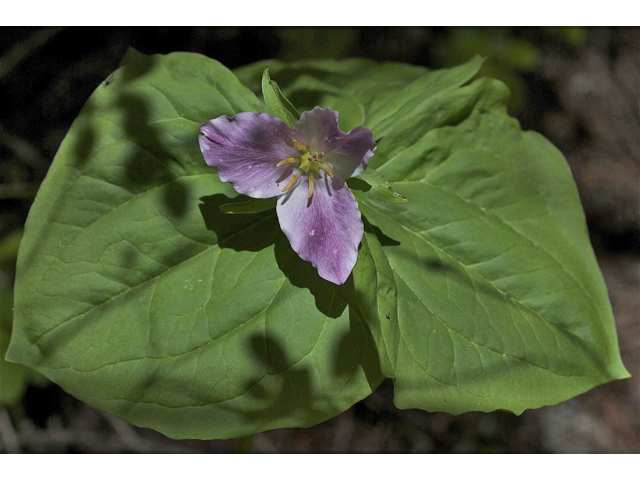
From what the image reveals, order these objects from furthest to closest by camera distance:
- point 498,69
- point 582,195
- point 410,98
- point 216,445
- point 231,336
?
point 582,195
point 498,69
point 216,445
point 410,98
point 231,336

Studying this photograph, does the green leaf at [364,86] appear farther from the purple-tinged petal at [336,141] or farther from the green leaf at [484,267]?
the purple-tinged petal at [336,141]

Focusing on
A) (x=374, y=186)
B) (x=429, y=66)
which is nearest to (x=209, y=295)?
(x=374, y=186)

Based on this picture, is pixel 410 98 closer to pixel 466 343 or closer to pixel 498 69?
pixel 466 343

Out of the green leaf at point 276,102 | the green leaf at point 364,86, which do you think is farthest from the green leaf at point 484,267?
the green leaf at point 276,102

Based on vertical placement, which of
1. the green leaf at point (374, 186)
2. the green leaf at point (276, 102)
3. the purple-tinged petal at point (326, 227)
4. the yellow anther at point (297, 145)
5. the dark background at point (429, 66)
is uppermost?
the green leaf at point (276, 102)

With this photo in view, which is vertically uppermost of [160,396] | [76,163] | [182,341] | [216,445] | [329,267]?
[76,163]

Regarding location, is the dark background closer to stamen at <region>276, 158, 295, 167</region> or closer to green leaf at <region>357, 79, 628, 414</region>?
green leaf at <region>357, 79, 628, 414</region>

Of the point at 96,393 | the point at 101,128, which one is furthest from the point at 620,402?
the point at 101,128

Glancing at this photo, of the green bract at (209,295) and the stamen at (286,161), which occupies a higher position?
the stamen at (286,161)
